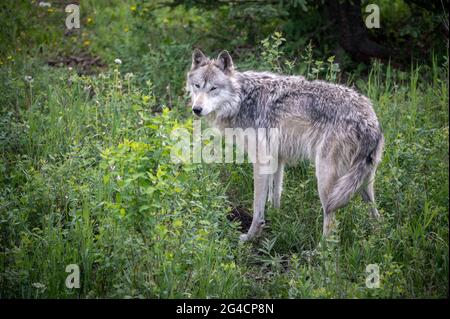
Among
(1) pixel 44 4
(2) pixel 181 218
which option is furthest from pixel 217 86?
(1) pixel 44 4

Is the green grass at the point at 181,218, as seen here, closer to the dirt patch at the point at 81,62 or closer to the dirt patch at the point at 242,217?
the dirt patch at the point at 242,217

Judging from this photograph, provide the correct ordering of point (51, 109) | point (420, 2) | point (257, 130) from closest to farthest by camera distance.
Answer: point (257, 130) < point (51, 109) < point (420, 2)

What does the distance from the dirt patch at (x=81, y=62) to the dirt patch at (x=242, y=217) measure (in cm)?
431

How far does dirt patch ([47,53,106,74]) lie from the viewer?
31.6 ft

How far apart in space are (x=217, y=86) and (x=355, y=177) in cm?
178

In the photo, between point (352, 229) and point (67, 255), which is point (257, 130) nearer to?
point (352, 229)

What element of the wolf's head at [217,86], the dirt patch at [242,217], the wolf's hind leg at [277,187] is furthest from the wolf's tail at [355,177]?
the wolf's head at [217,86]

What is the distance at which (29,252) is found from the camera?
5113 mm

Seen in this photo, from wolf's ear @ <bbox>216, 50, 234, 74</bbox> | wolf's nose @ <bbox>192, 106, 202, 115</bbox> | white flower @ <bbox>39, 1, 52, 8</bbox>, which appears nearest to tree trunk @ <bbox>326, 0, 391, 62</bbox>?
wolf's ear @ <bbox>216, 50, 234, 74</bbox>

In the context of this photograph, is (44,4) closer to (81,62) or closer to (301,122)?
(81,62)

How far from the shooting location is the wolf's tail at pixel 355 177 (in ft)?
17.3

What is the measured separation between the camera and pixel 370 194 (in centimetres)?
581
